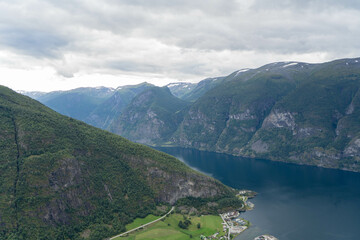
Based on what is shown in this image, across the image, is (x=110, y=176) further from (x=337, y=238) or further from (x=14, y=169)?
(x=337, y=238)

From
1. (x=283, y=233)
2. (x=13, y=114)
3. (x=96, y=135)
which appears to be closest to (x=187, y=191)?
(x=283, y=233)

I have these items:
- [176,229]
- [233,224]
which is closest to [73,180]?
[176,229]

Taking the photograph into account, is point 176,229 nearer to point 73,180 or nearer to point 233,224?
point 233,224

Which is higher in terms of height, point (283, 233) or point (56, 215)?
point (56, 215)

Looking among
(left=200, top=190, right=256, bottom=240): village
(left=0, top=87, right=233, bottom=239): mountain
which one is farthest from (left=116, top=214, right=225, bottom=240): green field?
(left=0, top=87, right=233, bottom=239): mountain

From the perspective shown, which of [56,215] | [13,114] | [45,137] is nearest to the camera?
[56,215]

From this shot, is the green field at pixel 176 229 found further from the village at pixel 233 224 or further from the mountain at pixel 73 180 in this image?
the mountain at pixel 73 180
